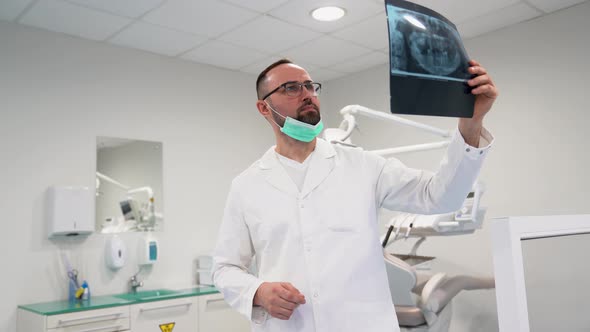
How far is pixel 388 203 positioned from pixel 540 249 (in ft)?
2.07

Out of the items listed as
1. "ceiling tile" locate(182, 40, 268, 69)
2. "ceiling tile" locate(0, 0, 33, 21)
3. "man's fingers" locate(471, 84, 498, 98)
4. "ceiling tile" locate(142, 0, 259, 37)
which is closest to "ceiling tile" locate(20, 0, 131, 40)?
"ceiling tile" locate(0, 0, 33, 21)

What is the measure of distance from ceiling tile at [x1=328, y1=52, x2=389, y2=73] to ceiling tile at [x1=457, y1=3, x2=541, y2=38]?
70 centimetres

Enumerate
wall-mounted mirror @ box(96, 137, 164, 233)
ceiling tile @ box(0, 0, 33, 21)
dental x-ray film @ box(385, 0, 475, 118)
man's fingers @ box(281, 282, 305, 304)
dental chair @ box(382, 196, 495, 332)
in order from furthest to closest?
wall-mounted mirror @ box(96, 137, 164, 233) → ceiling tile @ box(0, 0, 33, 21) → dental chair @ box(382, 196, 495, 332) → man's fingers @ box(281, 282, 305, 304) → dental x-ray film @ box(385, 0, 475, 118)

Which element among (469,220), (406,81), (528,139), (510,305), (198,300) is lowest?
(198,300)

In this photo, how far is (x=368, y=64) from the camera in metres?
4.25

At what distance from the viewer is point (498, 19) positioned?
3.34m

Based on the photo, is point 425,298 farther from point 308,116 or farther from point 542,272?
point 542,272

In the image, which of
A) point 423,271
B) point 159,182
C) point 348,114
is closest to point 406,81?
point 348,114

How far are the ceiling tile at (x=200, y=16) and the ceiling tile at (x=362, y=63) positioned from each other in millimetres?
1233

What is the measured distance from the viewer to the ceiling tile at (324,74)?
443 centimetres

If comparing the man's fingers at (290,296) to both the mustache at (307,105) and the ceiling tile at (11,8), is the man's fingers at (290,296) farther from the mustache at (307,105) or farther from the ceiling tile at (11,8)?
the ceiling tile at (11,8)

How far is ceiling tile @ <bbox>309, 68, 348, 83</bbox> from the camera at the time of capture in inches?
175

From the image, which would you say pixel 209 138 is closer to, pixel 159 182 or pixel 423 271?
pixel 159 182

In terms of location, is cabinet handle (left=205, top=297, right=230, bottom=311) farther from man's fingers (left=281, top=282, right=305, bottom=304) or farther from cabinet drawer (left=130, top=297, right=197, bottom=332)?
man's fingers (left=281, top=282, right=305, bottom=304)
